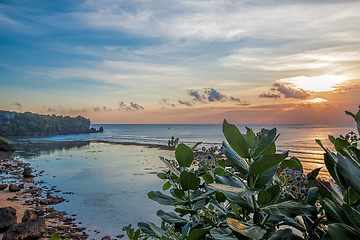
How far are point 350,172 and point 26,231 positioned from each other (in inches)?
388

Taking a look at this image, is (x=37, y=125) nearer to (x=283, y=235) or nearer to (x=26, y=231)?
(x=26, y=231)

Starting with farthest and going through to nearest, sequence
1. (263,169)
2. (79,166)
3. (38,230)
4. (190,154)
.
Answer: (79,166) < (38,230) < (190,154) < (263,169)

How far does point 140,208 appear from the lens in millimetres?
12555

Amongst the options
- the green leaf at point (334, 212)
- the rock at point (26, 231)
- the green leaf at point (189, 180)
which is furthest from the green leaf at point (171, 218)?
the rock at point (26, 231)

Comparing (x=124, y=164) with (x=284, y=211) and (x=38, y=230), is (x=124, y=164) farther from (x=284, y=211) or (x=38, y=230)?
(x=284, y=211)

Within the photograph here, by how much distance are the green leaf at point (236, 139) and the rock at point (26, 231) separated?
31.7 feet

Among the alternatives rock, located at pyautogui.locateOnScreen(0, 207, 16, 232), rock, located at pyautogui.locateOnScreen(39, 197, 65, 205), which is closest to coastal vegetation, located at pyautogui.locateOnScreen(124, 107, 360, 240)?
rock, located at pyautogui.locateOnScreen(0, 207, 16, 232)

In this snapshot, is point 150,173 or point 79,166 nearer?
point 150,173

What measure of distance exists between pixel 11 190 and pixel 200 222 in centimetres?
1734

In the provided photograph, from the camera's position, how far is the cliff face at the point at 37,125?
6862 centimetres

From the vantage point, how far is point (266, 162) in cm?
60

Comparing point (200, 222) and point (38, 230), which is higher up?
point (200, 222)

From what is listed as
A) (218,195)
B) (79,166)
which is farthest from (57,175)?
(218,195)

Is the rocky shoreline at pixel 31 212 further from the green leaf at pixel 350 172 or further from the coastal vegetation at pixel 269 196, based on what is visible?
the green leaf at pixel 350 172
